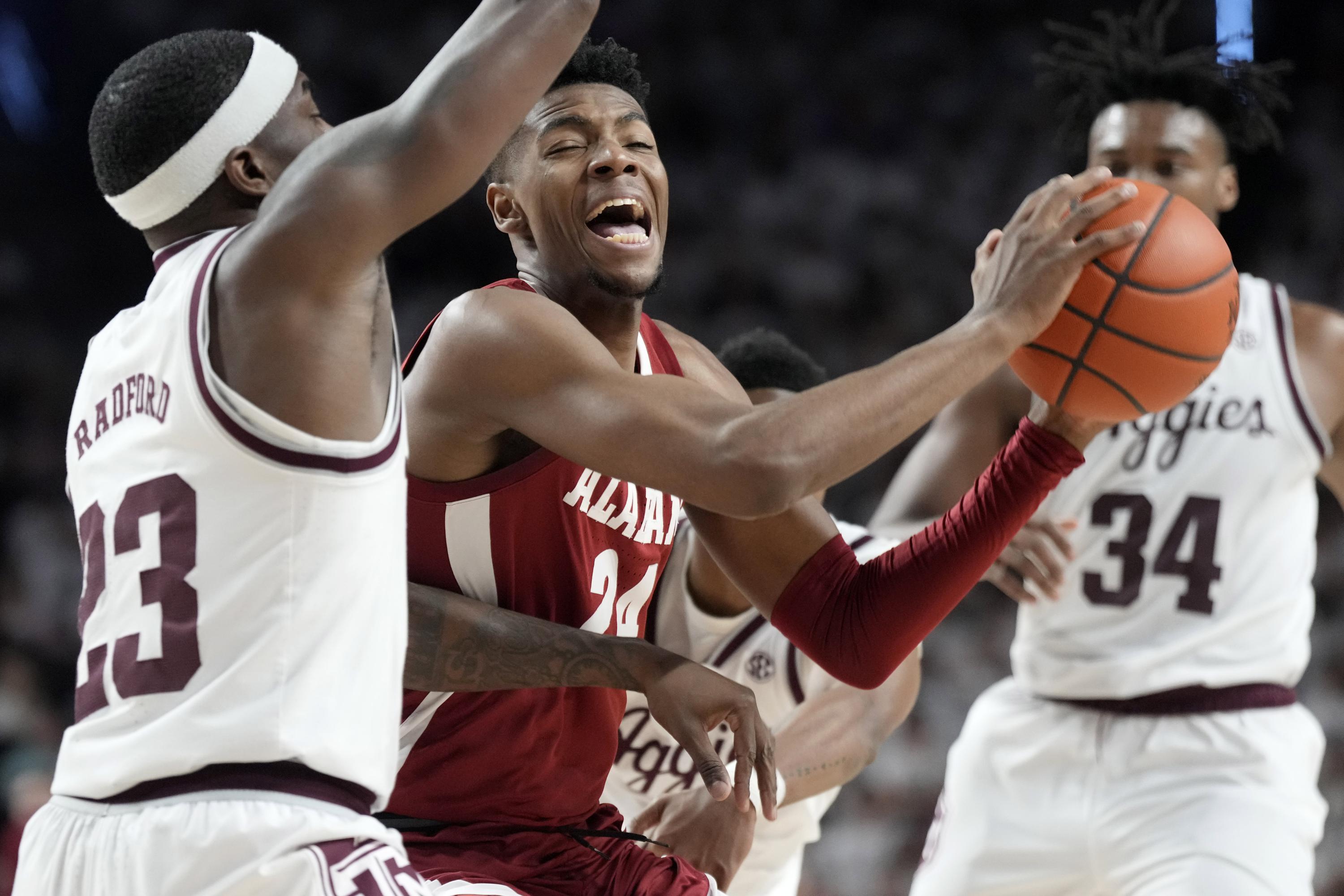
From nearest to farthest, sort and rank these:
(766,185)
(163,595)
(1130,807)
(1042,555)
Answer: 1. (163,595)
2. (1042,555)
3. (1130,807)
4. (766,185)

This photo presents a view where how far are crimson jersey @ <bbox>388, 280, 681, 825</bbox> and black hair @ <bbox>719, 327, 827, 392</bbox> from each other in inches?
61.1

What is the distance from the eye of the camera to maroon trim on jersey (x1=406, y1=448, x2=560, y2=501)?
286cm

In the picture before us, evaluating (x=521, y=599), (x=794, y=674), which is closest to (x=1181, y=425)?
(x=794, y=674)

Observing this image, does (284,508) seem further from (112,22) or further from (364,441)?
(112,22)

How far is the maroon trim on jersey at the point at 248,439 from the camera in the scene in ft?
7.07

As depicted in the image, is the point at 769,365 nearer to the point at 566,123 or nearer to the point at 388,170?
the point at 566,123

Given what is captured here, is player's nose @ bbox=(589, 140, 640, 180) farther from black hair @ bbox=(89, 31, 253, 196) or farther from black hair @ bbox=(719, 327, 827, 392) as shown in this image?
black hair @ bbox=(719, 327, 827, 392)

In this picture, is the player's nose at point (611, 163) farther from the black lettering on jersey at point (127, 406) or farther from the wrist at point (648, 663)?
the black lettering on jersey at point (127, 406)

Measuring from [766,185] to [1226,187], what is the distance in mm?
5686

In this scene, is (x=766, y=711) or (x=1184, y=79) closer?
(x=766, y=711)

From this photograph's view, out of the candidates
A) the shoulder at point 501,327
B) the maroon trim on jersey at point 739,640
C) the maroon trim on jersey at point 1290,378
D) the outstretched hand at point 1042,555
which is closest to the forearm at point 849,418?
the shoulder at point 501,327

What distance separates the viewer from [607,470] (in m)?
2.55

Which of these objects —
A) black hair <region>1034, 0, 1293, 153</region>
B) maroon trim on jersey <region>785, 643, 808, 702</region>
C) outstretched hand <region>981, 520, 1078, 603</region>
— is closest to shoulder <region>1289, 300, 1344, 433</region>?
black hair <region>1034, 0, 1293, 153</region>

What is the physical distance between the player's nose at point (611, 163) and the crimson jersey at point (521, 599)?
0.94 feet
